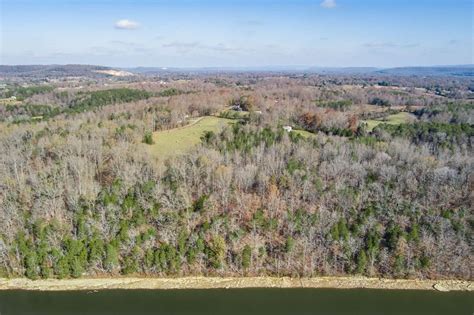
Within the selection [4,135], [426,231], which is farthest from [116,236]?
[4,135]

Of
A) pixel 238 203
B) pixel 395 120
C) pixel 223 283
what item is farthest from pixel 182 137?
pixel 395 120

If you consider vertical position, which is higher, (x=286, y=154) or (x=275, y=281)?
(x=286, y=154)

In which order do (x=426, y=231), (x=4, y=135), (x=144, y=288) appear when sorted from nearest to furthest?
(x=144, y=288)
(x=426, y=231)
(x=4, y=135)

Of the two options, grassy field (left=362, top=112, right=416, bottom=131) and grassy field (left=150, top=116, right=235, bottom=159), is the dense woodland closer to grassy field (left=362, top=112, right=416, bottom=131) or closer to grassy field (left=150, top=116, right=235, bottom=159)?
grassy field (left=150, top=116, right=235, bottom=159)

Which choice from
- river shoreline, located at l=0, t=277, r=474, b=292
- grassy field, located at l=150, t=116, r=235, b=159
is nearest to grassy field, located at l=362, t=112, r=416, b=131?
grassy field, located at l=150, t=116, r=235, b=159

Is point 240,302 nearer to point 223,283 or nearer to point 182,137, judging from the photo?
point 223,283

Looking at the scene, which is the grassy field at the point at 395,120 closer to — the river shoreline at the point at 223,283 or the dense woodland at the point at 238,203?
the dense woodland at the point at 238,203

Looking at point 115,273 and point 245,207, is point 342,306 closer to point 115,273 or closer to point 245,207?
point 245,207

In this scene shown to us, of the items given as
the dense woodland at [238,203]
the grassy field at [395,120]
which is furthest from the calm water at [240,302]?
the grassy field at [395,120]
